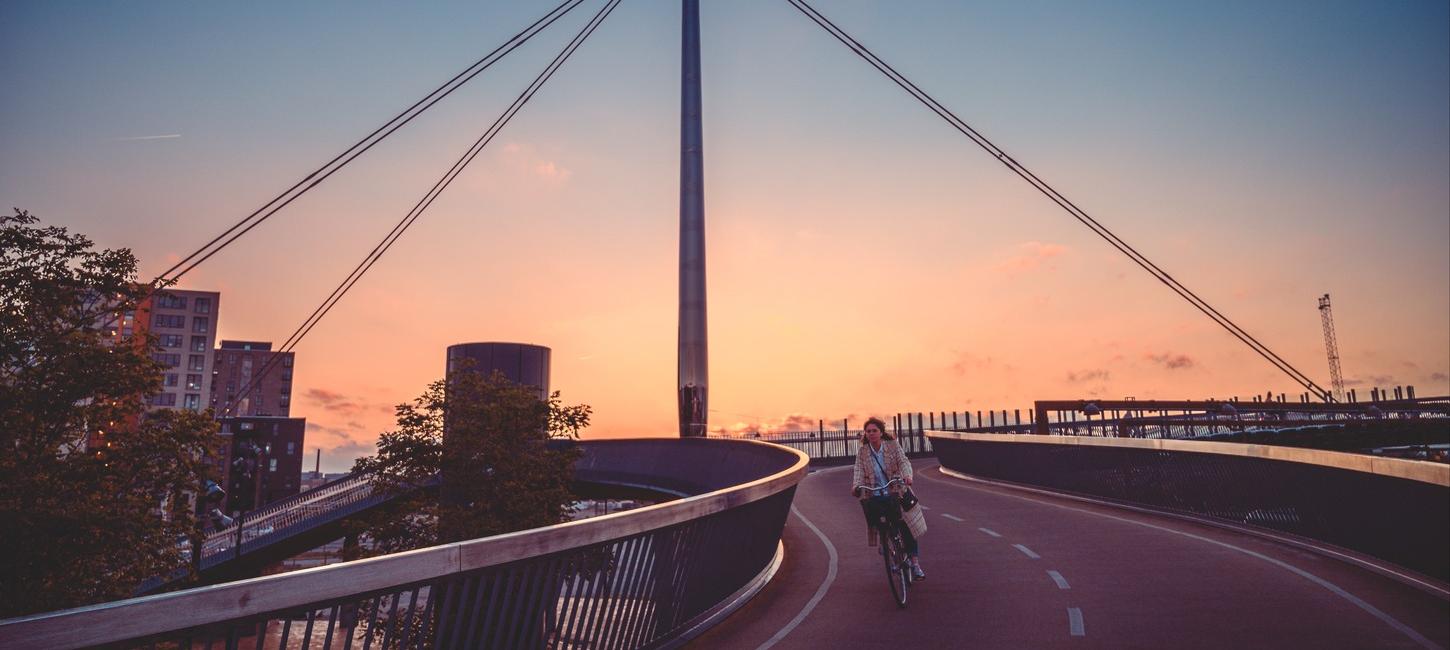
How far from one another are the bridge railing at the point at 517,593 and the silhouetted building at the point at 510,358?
74.2 metres

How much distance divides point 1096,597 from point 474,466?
76.1ft

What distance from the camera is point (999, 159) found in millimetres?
34688

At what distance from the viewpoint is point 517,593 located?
5586 millimetres

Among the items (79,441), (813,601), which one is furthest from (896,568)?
(79,441)

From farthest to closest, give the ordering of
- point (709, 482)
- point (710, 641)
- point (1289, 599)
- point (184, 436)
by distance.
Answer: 1. point (709, 482)
2. point (184, 436)
3. point (1289, 599)
4. point (710, 641)

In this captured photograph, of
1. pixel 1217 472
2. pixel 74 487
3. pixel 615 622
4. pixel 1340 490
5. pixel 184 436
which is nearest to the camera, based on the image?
pixel 615 622

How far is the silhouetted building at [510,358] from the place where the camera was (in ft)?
270

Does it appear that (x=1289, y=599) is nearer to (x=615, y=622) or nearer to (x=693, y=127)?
(x=615, y=622)

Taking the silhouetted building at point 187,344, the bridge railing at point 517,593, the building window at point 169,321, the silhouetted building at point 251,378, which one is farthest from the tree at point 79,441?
the silhouetted building at point 251,378

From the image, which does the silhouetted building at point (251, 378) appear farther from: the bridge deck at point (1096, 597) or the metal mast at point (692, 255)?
the bridge deck at point (1096, 597)

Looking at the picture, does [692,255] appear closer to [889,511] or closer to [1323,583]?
[889,511]

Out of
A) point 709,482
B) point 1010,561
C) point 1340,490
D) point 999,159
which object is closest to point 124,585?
point 709,482

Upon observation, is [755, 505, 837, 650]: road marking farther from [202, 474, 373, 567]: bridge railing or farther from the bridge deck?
[202, 474, 373, 567]: bridge railing

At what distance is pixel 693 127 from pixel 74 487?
22083mm
